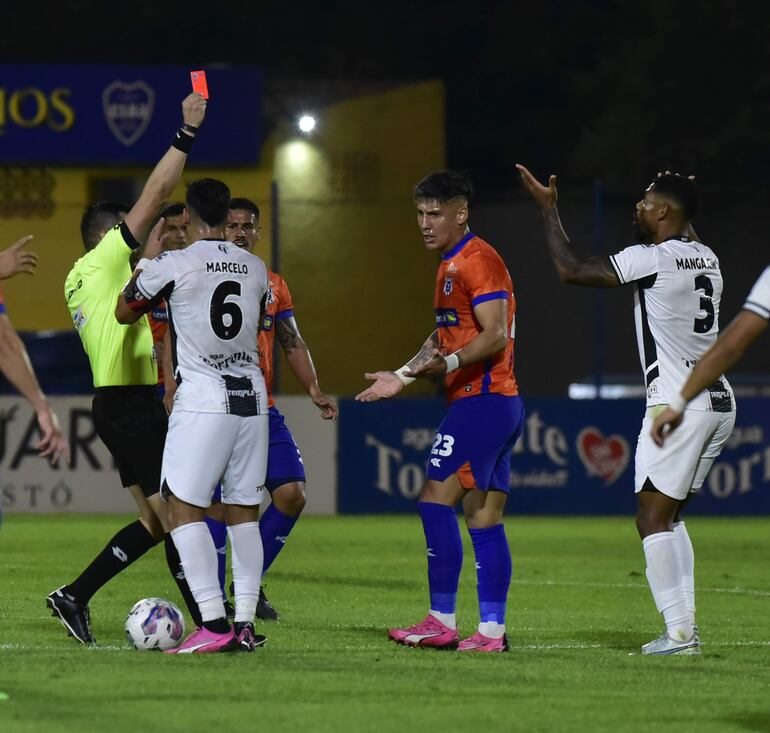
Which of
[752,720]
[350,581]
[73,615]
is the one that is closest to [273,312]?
[73,615]

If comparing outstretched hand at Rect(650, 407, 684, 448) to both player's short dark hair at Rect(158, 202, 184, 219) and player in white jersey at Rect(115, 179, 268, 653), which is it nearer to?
player in white jersey at Rect(115, 179, 268, 653)

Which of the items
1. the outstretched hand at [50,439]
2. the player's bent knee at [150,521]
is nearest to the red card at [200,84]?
the outstretched hand at [50,439]

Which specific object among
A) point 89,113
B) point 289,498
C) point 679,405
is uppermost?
point 89,113

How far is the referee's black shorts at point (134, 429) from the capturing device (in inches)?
362

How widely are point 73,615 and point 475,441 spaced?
2.15 metres

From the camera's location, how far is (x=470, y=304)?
8820 millimetres

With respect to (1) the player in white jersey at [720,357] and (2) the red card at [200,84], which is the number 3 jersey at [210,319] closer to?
(2) the red card at [200,84]

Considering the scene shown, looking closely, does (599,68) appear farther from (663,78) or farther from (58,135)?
(58,135)

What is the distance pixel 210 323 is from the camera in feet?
26.7

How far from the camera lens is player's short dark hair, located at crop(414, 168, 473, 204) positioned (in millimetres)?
8953

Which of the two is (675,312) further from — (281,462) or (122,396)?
(122,396)

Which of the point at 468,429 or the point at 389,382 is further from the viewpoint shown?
the point at 468,429

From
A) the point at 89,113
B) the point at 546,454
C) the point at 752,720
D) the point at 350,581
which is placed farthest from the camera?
the point at 89,113

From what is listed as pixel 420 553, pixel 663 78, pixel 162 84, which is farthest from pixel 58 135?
pixel 663 78
